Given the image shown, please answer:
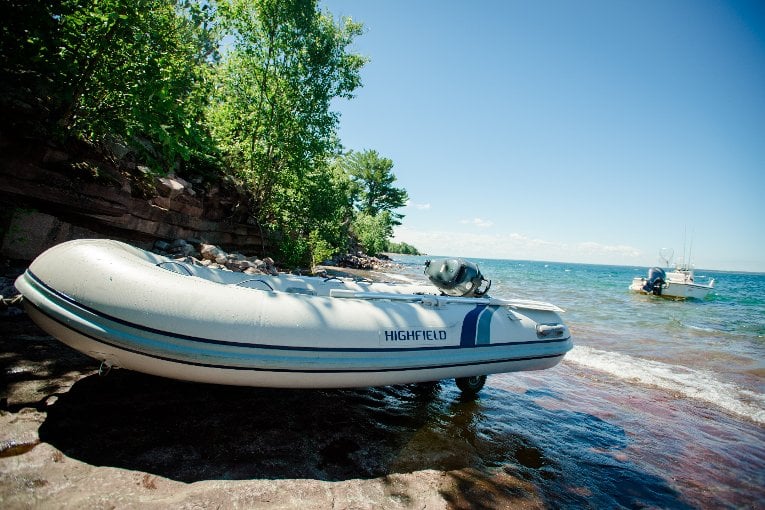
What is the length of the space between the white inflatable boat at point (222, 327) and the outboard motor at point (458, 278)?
3.32 feet

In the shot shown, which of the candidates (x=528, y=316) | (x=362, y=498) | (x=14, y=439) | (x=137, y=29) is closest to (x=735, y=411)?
(x=528, y=316)

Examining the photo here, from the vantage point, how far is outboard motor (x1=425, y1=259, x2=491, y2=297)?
4441 mm

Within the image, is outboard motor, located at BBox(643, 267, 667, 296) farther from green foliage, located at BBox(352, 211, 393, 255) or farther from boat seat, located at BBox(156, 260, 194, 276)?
boat seat, located at BBox(156, 260, 194, 276)

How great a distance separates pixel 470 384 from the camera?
4168 millimetres

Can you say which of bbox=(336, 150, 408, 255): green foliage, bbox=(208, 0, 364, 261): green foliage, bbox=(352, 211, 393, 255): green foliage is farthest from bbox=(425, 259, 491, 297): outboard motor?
bbox=(336, 150, 408, 255): green foliage

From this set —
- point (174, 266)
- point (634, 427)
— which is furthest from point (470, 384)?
point (174, 266)

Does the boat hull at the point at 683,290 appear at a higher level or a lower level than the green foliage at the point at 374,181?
lower

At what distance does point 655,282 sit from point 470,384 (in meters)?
24.8

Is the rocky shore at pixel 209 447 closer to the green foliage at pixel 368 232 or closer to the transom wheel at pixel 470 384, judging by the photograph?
the transom wheel at pixel 470 384

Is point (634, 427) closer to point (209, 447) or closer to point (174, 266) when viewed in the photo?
point (209, 447)

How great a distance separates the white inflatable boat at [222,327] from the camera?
243cm

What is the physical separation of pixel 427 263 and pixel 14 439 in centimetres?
412

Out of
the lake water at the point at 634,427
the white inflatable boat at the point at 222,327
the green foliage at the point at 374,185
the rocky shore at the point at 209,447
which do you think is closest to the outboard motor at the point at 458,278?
the white inflatable boat at the point at 222,327

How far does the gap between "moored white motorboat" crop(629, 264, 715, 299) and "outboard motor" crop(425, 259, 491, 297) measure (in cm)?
2437
